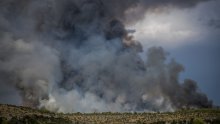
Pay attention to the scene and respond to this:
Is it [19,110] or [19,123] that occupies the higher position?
[19,110]

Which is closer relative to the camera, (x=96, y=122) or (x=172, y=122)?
(x=172, y=122)

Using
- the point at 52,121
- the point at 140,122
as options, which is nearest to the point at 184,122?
the point at 140,122

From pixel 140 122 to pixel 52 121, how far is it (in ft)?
104

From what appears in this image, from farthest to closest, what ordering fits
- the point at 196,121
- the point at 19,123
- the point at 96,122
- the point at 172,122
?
the point at 96,122 < the point at 172,122 < the point at 196,121 < the point at 19,123

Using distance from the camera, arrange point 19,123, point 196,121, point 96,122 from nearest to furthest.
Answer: point 19,123 → point 196,121 → point 96,122

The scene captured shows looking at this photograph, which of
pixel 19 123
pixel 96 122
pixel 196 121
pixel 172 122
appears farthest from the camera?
pixel 96 122

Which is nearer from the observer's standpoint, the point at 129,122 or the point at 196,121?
the point at 196,121

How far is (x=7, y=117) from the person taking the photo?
138 m

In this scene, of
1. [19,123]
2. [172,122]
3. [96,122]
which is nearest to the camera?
[19,123]

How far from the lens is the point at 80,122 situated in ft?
522

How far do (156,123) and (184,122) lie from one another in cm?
1062

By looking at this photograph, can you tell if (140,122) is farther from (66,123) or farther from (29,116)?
(29,116)

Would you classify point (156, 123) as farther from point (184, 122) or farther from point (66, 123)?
point (66, 123)

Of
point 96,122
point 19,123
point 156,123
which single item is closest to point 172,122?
point 156,123
